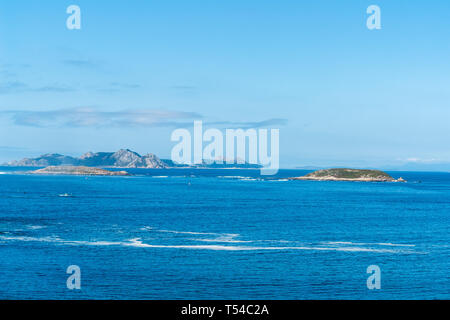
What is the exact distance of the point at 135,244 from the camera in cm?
7731

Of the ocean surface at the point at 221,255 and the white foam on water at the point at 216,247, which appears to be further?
the white foam on water at the point at 216,247

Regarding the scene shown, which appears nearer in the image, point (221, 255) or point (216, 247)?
point (221, 255)

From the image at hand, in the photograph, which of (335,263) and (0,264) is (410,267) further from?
(0,264)

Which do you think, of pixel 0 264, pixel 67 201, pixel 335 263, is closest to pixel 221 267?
pixel 335 263

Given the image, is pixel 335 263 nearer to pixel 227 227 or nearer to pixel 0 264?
pixel 227 227

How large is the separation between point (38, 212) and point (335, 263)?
3457 inches

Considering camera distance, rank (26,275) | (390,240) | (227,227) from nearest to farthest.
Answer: (26,275)
(390,240)
(227,227)

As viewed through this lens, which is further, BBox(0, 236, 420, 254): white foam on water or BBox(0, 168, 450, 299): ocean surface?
BBox(0, 236, 420, 254): white foam on water
